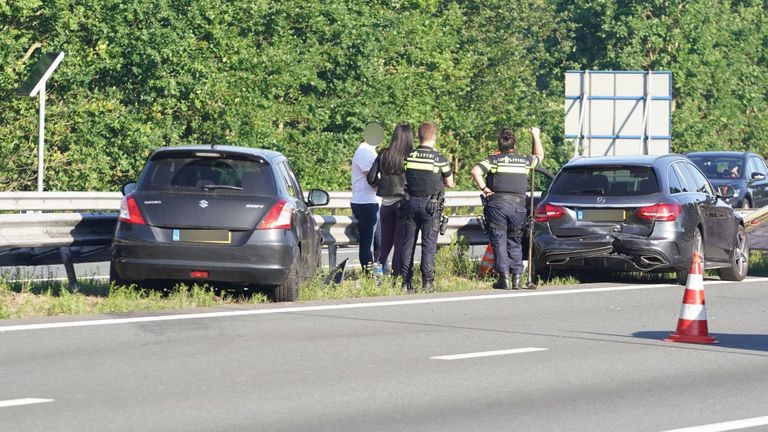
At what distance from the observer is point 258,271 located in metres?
13.8

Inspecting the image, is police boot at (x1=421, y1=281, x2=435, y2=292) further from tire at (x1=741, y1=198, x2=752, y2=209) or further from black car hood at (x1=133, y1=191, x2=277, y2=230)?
tire at (x1=741, y1=198, x2=752, y2=209)

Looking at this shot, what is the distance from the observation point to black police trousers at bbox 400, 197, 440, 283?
53.1 feet

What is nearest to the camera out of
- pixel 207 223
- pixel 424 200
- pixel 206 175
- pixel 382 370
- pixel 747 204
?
pixel 382 370

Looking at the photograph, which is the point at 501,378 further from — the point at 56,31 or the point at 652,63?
the point at 652,63

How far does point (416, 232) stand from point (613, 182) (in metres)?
2.47

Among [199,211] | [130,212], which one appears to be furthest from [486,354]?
[130,212]

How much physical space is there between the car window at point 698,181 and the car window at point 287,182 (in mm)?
5524

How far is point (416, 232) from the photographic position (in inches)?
645

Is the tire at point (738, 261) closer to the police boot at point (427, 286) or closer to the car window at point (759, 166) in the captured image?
the police boot at point (427, 286)

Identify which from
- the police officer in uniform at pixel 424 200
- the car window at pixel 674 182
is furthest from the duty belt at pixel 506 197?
the car window at pixel 674 182

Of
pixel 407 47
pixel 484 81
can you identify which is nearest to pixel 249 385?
pixel 407 47

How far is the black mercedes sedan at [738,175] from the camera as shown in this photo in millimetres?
30469

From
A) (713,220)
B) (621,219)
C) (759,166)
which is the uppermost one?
(621,219)

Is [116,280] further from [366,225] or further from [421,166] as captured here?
[366,225]
